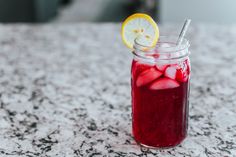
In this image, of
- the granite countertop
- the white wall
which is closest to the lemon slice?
the granite countertop

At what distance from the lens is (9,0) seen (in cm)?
320

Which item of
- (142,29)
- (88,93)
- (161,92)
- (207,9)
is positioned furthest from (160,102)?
(207,9)

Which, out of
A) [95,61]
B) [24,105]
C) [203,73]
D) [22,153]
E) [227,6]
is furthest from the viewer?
[227,6]

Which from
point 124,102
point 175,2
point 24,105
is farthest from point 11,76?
point 175,2

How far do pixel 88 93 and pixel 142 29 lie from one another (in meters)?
0.33

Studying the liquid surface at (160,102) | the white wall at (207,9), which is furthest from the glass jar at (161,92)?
the white wall at (207,9)

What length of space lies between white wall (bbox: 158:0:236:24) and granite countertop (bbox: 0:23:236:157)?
156 centimetres

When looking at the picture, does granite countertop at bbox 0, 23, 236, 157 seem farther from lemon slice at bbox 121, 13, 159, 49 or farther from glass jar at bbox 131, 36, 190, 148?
lemon slice at bbox 121, 13, 159, 49

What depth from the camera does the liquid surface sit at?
81 centimetres

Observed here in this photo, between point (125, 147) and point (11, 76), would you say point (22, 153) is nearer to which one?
point (125, 147)

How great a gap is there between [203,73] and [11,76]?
568 millimetres

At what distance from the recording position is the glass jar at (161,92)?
2.64ft

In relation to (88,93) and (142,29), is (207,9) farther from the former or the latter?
(142,29)

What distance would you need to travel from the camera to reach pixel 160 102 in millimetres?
817
